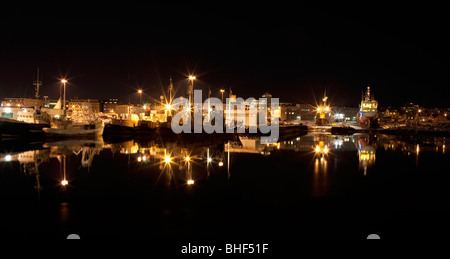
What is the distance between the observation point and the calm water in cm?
617

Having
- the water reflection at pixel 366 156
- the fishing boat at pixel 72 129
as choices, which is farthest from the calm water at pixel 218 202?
the fishing boat at pixel 72 129

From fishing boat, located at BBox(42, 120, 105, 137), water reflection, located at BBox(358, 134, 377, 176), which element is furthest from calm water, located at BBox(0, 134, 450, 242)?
fishing boat, located at BBox(42, 120, 105, 137)

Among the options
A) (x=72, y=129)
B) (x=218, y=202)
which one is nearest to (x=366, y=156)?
(x=218, y=202)

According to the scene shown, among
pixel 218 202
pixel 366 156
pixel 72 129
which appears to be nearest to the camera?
pixel 218 202

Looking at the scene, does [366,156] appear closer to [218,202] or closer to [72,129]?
[218,202]

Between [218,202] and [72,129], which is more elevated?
[72,129]

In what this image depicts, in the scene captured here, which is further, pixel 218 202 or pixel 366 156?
pixel 366 156

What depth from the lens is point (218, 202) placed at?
8.18 meters

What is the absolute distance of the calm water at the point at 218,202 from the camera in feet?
20.2

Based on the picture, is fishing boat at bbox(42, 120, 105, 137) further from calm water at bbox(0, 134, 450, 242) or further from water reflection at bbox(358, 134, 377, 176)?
water reflection at bbox(358, 134, 377, 176)
